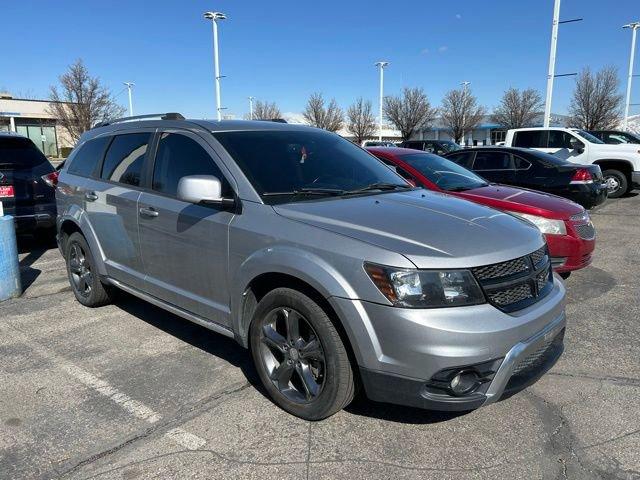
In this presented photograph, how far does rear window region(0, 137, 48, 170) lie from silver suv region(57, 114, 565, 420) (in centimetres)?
367

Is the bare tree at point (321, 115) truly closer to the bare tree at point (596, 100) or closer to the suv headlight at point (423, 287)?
the bare tree at point (596, 100)

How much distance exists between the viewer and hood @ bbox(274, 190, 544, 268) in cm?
271

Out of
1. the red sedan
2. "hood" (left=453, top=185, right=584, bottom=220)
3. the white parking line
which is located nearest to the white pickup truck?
the red sedan

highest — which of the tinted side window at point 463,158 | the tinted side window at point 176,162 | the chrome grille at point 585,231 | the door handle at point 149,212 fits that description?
the tinted side window at point 176,162

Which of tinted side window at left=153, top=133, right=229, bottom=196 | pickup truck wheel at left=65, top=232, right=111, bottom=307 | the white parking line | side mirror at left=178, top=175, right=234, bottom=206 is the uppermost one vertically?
tinted side window at left=153, top=133, right=229, bottom=196

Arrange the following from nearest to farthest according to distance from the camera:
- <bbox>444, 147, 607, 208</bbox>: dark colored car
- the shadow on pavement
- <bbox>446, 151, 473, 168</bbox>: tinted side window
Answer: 1. the shadow on pavement
2. <bbox>444, 147, 607, 208</bbox>: dark colored car
3. <bbox>446, 151, 473, 168</bbox>: tinted side window

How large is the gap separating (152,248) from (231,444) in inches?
70.1

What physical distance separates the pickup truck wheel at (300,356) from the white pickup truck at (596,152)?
13.1 m

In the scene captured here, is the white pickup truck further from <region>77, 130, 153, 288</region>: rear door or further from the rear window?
<region>77, 130, 153, 288</region>: rear door

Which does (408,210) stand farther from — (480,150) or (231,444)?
(480,150)

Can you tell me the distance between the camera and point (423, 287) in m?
2.62

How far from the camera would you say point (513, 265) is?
2.88 m

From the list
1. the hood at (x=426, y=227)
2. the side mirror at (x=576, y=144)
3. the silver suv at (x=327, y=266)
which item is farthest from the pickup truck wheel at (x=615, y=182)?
the hood at (x=426, y=227)

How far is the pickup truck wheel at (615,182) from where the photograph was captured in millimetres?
14312
